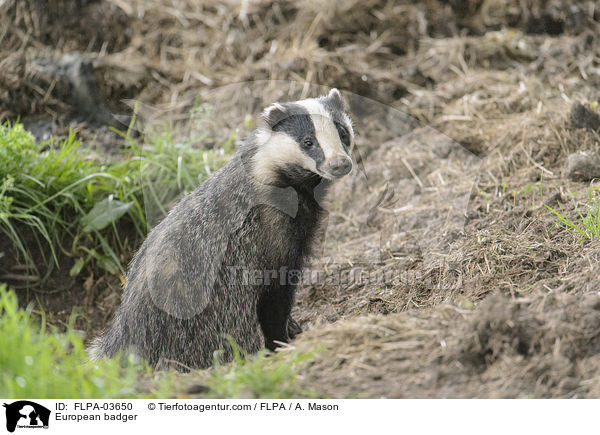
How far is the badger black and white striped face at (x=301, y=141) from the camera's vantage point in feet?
11.8

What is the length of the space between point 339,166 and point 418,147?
8.17 feet

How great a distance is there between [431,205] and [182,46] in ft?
12.7

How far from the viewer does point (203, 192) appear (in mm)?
3928

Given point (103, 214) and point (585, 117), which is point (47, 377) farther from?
point (585, 117)

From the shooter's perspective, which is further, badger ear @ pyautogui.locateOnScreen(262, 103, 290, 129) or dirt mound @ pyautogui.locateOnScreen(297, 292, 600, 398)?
badger ear @ pyautogui.locateOnScreen(262, 103, 290, 129)

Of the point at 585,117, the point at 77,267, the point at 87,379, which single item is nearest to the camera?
the point at 87,379

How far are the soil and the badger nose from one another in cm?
83

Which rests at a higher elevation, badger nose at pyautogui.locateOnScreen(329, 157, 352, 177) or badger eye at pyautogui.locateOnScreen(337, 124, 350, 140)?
badger eye at pyautogui.locateOnScreen(337, 124, 350, 140)

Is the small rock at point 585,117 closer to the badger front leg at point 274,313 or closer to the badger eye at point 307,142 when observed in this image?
the badger eye at point 307,142

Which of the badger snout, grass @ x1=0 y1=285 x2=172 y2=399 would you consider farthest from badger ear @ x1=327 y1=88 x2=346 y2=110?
grass @ x1=0 y1=285 x2=172 y2=399

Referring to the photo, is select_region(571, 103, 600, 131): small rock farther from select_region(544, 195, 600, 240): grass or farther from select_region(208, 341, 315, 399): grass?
select_region(208, 341, 315, 399): grass

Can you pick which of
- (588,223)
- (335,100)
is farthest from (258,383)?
(588,223)

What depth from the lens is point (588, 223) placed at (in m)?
3.77

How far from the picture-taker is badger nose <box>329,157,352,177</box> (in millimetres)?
3502
